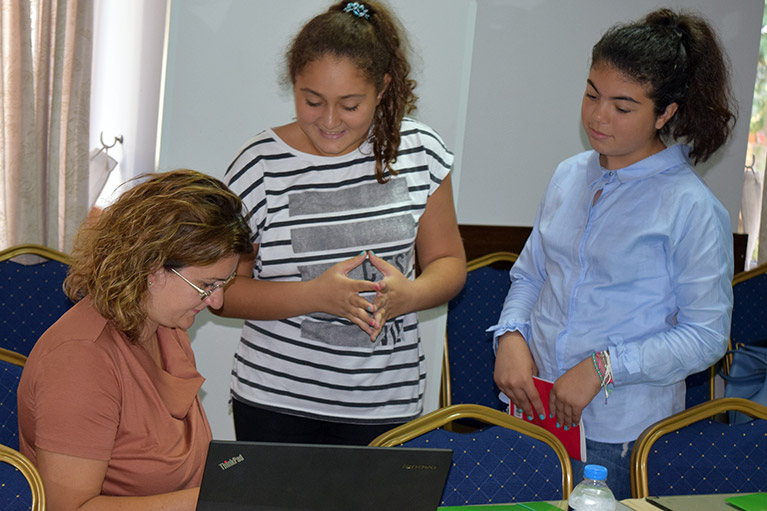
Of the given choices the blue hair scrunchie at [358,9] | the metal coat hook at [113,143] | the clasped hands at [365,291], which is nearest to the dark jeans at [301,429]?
the clasped hands at [365,291]

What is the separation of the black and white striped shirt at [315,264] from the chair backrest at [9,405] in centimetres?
50

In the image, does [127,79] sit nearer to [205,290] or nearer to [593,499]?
[205,290]

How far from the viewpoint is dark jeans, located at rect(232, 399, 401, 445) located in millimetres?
1855

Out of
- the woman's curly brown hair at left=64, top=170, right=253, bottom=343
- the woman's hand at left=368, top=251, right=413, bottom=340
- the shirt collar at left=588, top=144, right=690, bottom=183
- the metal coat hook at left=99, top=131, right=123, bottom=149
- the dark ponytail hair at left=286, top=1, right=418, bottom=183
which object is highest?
the dark ponytail hair at left=286, top=1, right=418, bottom=183

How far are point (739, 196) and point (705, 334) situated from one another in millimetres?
2639

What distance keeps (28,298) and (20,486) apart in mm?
1412

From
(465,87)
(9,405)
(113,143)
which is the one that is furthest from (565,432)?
(113,143)

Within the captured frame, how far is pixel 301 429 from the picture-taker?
1864 millimetres

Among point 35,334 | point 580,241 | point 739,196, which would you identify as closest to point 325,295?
point 580,241

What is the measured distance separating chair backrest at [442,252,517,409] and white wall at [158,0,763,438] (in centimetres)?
8

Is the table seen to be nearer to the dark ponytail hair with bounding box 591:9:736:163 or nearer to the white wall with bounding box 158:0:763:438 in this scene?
the dark ponytail hair with bounding box 591:9:736:163

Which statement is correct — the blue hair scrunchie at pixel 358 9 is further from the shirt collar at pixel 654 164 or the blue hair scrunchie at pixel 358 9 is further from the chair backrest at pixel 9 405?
the chair backrest at pixel 9 405

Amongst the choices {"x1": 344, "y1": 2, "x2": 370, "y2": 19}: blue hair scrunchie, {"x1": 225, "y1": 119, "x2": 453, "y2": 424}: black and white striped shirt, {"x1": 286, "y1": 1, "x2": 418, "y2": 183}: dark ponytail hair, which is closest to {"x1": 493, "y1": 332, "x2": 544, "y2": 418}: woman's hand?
{"x1": 225, "y1": 119, "x2": 453, "y2": 424}: black and white striped shirt

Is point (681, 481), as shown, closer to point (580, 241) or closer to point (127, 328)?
point (580, 241)
